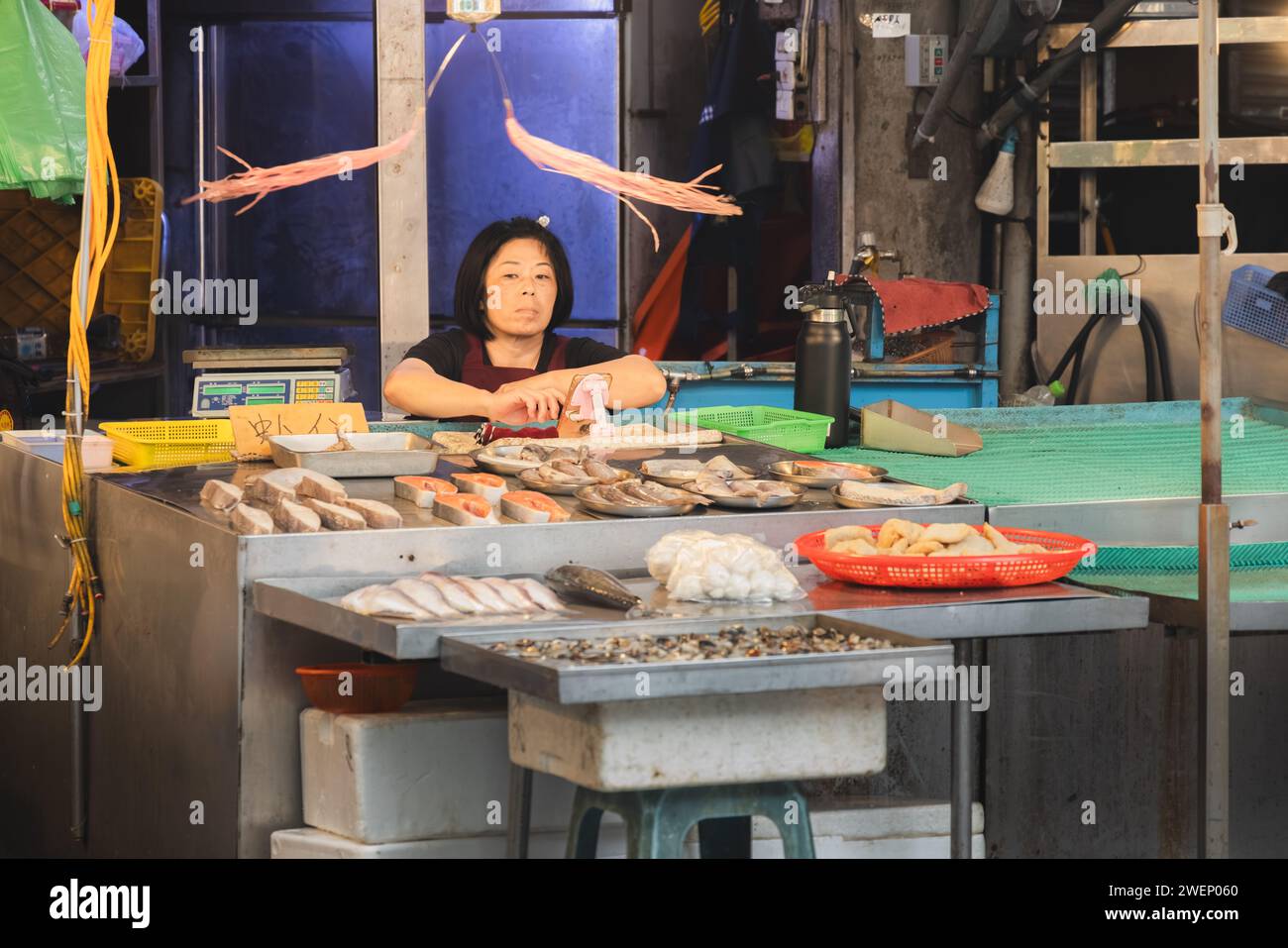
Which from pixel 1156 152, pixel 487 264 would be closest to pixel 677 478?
pixel 487 264

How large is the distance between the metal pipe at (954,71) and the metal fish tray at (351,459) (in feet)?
13.8

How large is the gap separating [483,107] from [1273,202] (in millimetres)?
4058

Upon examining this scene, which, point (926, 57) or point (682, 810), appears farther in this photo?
point (926, 57)

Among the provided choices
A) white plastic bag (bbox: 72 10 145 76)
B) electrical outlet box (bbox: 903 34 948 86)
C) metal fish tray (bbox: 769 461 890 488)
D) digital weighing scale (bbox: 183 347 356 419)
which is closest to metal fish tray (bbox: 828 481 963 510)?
metal fish tray (bbox: 769 461 890 488)

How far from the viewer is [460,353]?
4816 millimetres

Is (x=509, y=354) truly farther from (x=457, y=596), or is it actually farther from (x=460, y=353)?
(x=457, y=596)

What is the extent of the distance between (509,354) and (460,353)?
15cm

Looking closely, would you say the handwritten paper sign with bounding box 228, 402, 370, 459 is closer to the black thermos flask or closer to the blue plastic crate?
the black thermos flask

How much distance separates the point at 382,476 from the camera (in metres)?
3.55

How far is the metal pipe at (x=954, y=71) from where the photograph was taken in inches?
272

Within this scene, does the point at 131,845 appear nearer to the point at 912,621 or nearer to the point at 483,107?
the point at 912,621

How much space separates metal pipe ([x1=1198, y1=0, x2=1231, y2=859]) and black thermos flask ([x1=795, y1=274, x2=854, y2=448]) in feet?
5.23

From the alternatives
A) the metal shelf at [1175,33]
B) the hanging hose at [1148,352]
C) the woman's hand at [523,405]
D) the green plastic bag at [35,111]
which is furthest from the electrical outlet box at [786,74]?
the green plastic bag at [35,111]

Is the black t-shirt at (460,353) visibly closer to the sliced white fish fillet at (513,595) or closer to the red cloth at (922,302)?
the red cloth at (922,302)
